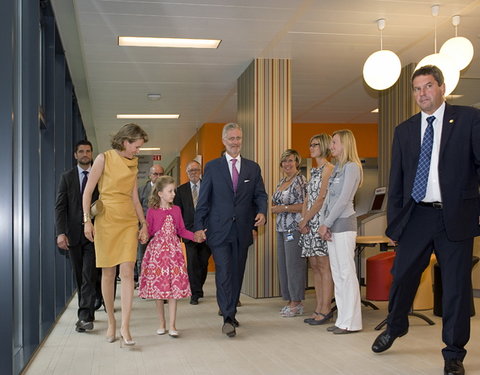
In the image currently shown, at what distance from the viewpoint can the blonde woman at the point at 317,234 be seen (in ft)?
18.1

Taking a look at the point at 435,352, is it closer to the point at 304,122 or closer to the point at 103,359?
the point at 103,359

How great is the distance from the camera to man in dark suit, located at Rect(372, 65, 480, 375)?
3.59m

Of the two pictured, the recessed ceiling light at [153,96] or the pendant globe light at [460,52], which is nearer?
the pendant globe light at [460,52]

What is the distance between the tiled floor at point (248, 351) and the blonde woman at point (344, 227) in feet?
0.67

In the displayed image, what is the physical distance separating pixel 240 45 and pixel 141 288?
3505mm

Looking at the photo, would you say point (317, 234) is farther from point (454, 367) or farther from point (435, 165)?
point (454, 367)

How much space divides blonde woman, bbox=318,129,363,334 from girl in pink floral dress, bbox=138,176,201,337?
3.90ft

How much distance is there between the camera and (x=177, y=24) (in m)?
6.46

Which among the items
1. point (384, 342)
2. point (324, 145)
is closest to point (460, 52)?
point (324, 145)

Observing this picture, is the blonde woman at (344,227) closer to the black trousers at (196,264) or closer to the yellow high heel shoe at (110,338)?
the yellow high heel shoe at (110,338)

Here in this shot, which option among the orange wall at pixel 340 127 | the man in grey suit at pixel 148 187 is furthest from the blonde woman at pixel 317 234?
the orange wall at pixel 340 127

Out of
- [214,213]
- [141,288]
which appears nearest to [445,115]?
[214,213]

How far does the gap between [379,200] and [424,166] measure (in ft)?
17.1

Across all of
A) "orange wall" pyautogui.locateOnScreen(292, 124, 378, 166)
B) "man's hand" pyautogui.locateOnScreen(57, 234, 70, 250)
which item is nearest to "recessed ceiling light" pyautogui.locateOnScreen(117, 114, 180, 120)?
"orange wall" pyautogui.locateOnScreen(292, 124, 378, 166)
